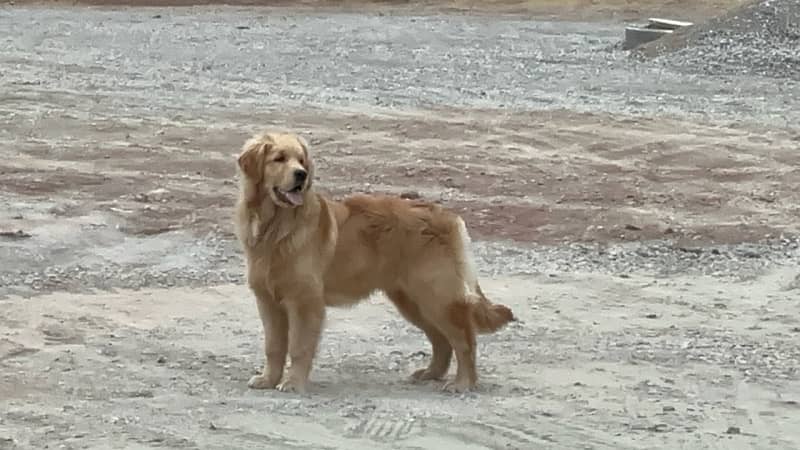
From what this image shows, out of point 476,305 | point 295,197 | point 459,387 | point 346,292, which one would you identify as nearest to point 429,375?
point 459,387

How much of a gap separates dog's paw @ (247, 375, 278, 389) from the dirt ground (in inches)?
3.3

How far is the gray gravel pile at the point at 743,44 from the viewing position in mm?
24484

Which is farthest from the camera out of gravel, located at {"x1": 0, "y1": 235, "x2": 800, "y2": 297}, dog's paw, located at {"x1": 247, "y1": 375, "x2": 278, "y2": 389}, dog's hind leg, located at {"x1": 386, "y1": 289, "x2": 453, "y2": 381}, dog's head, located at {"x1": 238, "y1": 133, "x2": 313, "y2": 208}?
gravel, located at {"x1": 0, "y1": 235, "x2": 800, "y2": 297}

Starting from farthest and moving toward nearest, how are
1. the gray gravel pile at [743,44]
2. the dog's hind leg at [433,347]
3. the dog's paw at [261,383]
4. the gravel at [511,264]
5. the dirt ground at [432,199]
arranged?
1. the gray gravel pile at [743,44]
2. the gravel at [511,264]
3. the dog's hind leg at [433,347]
4. the dog's paw at [261,383]
5. the dirt ground at [432,199]

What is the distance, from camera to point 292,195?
303 inches

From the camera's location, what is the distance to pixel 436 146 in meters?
16.8

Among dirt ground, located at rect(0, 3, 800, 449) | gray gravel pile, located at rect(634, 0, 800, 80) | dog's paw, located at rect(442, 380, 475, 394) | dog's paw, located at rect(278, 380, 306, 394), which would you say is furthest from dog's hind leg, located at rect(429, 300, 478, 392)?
gray gravel pile, located at rect(634, 0, 800, 80)

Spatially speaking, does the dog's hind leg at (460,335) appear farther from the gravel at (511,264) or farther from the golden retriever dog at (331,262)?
the gravel at (511,264)

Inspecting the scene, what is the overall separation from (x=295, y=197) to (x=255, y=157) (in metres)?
0.28

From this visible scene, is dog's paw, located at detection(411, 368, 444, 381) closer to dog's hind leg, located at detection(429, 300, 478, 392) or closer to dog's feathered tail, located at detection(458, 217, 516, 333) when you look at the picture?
dog's hind leg, located at detection(429, 300, 478, 392)

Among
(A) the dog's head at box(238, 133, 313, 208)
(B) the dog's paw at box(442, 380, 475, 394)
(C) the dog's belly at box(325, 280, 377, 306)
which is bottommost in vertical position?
(B) the dog's paw at box(442, 380, 475, 394)

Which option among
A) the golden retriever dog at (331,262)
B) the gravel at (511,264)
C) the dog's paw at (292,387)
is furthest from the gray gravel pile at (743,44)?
the dog's paw at (292,387)

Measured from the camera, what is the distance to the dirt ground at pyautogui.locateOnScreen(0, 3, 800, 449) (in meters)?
7.25

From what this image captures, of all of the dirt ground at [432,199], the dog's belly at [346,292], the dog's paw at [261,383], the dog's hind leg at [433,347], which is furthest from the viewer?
the dog's hind leg at [433,347]
